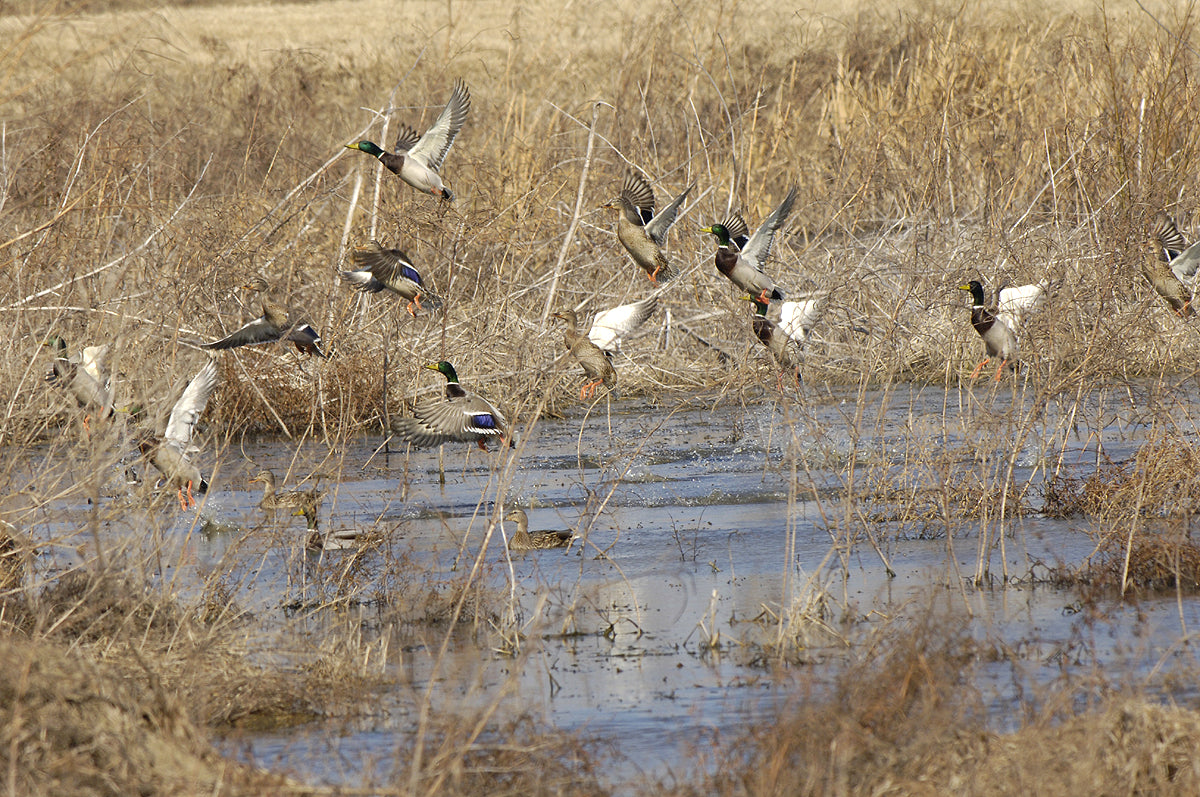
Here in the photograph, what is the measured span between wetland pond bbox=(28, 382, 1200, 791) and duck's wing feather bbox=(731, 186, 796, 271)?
158 cm

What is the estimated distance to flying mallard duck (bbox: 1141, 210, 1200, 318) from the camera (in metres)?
11.2

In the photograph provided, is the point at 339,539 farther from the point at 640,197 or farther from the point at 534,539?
the point at 640,197

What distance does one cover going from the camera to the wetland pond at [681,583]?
17.9ft

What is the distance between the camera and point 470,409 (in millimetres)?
9438

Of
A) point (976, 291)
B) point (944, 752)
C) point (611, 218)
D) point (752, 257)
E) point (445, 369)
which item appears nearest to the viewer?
point (944, 752)

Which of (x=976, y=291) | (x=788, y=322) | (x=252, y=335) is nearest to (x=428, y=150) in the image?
(x=252, y=335)

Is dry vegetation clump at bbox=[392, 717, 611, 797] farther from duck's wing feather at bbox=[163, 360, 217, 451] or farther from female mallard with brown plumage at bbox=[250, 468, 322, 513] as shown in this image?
female mallard with brown plumage at bbox=[250, 468, 322, 513]

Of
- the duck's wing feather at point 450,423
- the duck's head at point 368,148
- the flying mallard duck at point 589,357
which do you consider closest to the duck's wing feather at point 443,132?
the duck's head at point 368,148

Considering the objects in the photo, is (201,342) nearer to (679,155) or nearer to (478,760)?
(679,155)

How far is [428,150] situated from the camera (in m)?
11.3

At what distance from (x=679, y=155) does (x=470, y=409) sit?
688 centimetres

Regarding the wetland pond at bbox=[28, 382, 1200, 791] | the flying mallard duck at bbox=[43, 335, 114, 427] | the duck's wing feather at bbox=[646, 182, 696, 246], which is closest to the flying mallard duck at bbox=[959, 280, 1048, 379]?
the wetland pond at bbox=[28, 382, 1200, 791]

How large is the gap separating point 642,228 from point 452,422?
2837 millimetres

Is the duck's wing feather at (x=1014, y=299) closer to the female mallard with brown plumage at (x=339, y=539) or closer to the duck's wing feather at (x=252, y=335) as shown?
the female mallard with brown plumage at (x=339, y=539)
